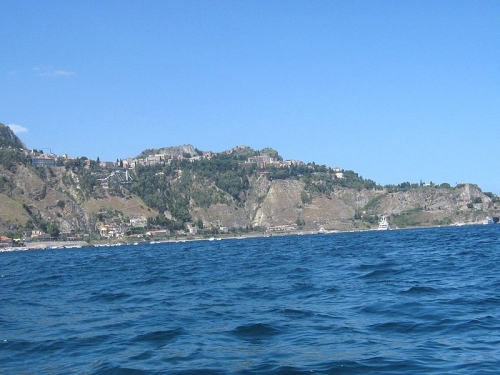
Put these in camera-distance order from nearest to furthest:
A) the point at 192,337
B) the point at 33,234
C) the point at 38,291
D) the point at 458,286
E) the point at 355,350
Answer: the point at 355,350, the point at 192,337, the point at 458,286, the point at 38,291, the point at 33,234

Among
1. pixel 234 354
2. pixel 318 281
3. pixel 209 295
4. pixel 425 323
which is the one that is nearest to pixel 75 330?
pixel 234 354

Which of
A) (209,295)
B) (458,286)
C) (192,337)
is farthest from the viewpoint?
(209,295)

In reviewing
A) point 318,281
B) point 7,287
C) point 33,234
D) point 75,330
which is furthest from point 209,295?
point 33,234

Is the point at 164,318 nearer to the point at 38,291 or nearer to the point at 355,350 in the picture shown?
the point at 355,350

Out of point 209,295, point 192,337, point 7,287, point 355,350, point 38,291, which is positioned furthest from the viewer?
point 7,287

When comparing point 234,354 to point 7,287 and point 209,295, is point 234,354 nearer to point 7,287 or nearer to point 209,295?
point 209,295

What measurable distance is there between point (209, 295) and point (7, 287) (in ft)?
57.0

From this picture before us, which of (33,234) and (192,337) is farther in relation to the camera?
(33,234)

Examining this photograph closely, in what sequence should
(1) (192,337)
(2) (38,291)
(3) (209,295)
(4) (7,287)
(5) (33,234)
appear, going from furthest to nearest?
(5) (33,234) < (4) (7,287) < (2) (38,291) < (3) (209,295) < (1) (192,337)

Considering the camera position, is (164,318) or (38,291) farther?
(38,291)

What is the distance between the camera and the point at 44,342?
1881cm

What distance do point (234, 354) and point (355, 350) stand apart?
10.3 feet

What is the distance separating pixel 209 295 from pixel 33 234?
587 ft

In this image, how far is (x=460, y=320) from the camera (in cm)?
1912
